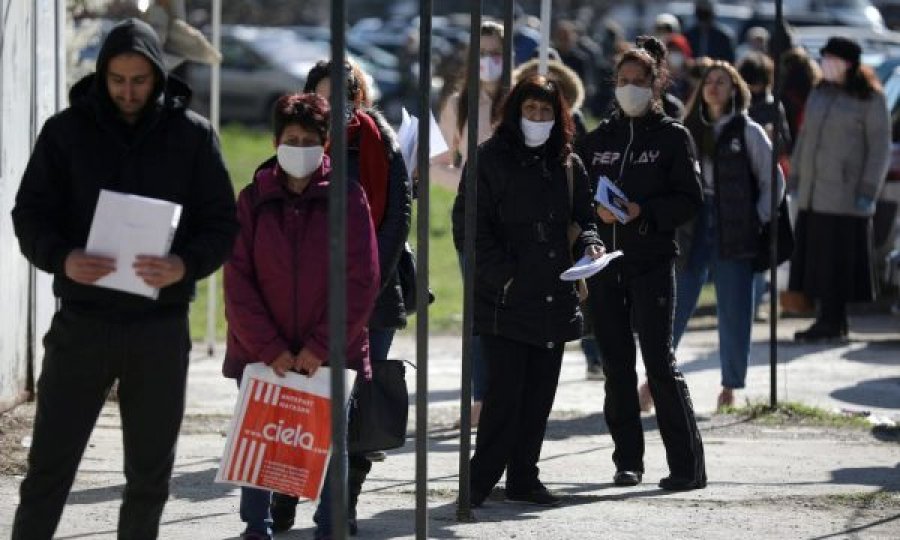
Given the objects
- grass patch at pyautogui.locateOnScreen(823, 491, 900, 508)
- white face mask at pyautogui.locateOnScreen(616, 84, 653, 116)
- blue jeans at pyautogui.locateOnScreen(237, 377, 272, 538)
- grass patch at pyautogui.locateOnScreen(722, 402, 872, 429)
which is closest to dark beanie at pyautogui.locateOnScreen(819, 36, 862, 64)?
grass patch at pyautogui.locateOnScreen(722, 402, 872, 429)

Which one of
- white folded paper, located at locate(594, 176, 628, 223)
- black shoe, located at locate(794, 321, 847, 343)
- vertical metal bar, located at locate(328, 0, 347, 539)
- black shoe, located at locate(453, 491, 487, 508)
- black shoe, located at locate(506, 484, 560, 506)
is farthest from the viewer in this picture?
black shoe, located at locate(794, 321, 847, 343)

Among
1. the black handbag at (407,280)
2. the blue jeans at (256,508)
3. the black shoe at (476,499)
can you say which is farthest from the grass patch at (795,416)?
the blue jeans at (256,508)

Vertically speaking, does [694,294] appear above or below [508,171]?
below

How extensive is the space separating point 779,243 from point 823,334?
3.27 meters

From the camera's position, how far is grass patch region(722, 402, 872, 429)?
10.2 metres

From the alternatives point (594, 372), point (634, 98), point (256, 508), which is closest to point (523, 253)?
point (634, 98)

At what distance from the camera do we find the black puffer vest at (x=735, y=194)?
1015 cm

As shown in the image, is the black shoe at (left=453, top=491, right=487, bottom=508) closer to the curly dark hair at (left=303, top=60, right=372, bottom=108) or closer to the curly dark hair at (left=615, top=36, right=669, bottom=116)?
the curly dark hair at (left=303, top=60, right=372, bottom=108)

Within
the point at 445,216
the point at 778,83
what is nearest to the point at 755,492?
the point at 778,83

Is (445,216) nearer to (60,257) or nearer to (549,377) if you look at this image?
(549,377)

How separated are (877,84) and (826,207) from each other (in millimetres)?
957

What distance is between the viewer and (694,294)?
416 inches

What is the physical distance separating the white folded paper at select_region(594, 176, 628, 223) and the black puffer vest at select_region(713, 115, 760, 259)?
1985 millimetres

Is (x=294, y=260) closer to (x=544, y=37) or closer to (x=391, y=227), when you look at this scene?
(x=391, y=227)
